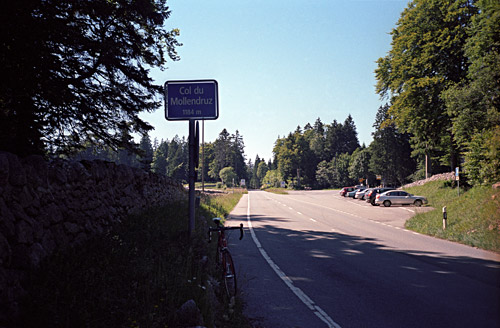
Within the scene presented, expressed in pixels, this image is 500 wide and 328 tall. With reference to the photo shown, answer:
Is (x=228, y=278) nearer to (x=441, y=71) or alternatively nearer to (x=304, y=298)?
(x=304, y=298)

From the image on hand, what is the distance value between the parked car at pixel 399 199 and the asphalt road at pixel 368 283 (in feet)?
63.9

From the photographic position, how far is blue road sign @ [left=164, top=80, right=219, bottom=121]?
6.87 metres

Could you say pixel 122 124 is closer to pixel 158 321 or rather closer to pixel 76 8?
pixel 76 8

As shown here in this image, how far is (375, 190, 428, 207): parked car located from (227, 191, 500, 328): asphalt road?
19.5 meters

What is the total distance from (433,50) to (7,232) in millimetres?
30048

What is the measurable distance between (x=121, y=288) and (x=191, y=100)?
12.8 feet

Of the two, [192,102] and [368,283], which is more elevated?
[192,102]

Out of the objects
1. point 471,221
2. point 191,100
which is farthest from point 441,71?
point 191,100

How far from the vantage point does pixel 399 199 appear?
31.2 meters

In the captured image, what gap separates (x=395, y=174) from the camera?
272ft

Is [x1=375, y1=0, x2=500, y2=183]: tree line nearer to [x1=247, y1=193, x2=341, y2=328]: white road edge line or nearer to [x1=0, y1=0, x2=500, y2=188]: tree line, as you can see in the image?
[x1=0, y1=0, x2=500, y2=188]: tree line

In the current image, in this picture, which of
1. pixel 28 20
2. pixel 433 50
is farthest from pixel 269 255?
pixel 433 50

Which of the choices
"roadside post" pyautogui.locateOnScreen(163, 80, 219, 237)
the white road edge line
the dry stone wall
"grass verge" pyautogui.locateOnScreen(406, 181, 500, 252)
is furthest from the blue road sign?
"grass verge" pyautogui.locateOnScreen(406, 181, 500, 252)

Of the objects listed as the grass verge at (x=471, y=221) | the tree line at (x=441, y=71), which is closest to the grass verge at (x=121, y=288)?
the grass verge at (x=471, y=221)
